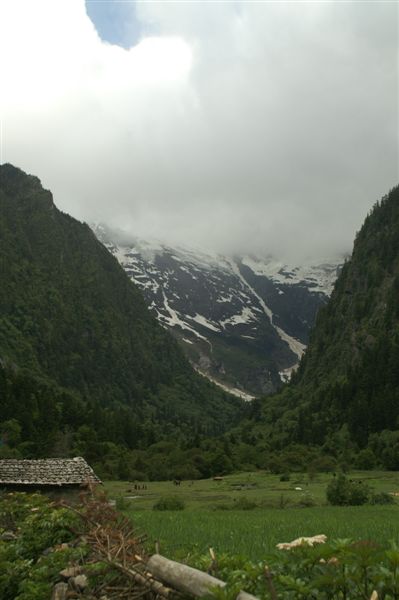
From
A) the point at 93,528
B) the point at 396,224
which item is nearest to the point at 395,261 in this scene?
the point at 396,224

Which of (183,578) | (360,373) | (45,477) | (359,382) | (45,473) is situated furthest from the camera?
(360,373)

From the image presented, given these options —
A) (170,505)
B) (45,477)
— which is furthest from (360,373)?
(45,477)

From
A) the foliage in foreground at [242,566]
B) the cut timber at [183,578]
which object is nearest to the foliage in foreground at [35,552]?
the foliage in foreground at [242,566]

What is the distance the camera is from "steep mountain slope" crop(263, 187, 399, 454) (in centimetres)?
12756

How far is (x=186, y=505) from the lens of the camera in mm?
51531

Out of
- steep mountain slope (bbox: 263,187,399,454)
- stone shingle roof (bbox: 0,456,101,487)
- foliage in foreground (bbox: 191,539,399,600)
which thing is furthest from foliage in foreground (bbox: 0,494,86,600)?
steep mountain slope (bbox: 263,187,399,454)

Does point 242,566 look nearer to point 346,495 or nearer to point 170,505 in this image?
point 170,505

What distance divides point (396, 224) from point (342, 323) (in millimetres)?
36630

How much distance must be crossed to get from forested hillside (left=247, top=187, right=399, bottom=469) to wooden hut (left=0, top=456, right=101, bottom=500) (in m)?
73.2

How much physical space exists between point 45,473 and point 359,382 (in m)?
120

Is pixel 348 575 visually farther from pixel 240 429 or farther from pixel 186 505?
pixel 240 429

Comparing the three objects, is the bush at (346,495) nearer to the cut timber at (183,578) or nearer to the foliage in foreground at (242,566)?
the foliage in foreground at (242,566)

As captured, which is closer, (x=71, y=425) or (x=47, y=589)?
(x=47, y=589)

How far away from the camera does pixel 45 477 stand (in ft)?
114
